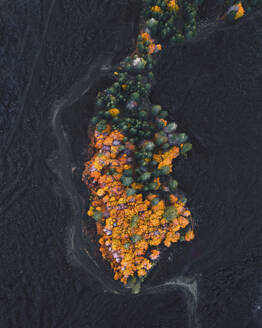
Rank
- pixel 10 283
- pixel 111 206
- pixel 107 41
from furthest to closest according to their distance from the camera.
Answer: pixel 107 41 → pixel 10 283 → pixel 111 206

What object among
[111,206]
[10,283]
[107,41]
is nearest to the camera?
[111,206]

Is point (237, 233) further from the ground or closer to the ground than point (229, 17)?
closer to the ground

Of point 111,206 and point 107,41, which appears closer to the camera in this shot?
point 111,206

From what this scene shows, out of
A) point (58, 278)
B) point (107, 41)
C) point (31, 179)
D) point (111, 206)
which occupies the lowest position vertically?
point (58, 278)

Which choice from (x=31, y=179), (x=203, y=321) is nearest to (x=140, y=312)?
(x=203, y=321)

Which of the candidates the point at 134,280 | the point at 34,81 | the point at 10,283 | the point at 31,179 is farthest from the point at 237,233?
the point at 34,81

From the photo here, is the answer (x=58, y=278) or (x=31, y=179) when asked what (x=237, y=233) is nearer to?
(x=58, y=278)

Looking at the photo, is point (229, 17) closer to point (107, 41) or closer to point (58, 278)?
point (107, 41)
